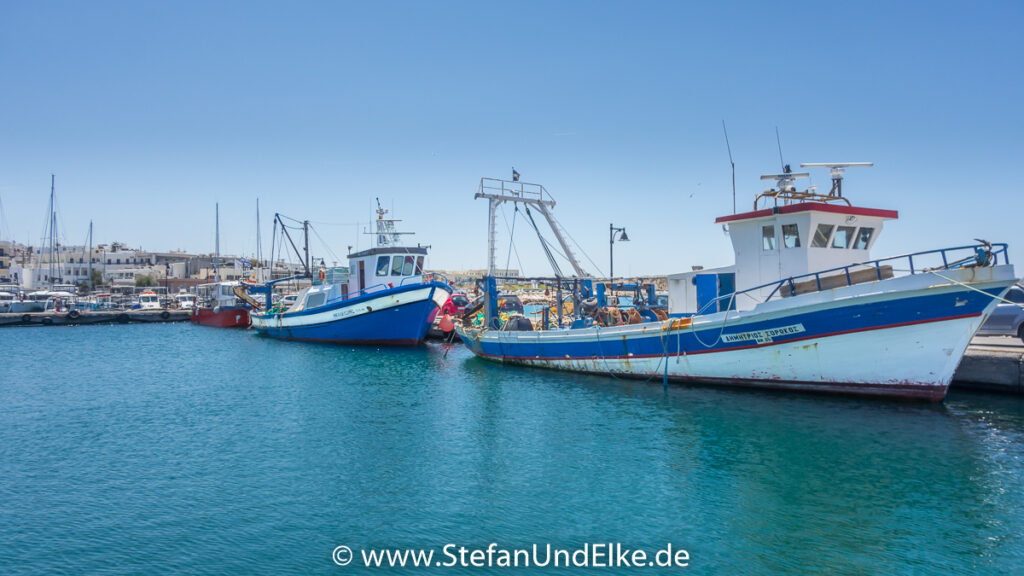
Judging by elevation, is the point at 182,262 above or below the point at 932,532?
above

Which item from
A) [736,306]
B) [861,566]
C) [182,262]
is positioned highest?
[182,262]

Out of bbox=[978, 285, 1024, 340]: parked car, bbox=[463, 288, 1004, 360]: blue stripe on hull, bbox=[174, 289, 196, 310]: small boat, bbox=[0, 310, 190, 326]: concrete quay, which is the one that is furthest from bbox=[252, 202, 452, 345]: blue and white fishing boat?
bbox=[174, 289, 196, 310]: small boat

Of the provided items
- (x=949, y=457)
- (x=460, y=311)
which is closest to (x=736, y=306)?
(x=949, y=457)

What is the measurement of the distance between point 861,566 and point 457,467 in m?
7.18

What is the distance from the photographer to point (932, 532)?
8.72 meters

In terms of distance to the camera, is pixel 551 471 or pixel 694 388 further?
pixel 694 388

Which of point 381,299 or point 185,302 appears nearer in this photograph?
point 381,299

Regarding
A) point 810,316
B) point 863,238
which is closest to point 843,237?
point 863,238

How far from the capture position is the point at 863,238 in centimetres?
1880

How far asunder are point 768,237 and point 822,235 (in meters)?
1.55

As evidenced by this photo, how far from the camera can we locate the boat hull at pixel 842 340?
47.6 feet

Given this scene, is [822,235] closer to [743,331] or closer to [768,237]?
[768,237]

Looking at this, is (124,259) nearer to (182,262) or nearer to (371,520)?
(182,262)

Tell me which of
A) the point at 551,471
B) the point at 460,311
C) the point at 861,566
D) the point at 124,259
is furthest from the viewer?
the point at 124,259
